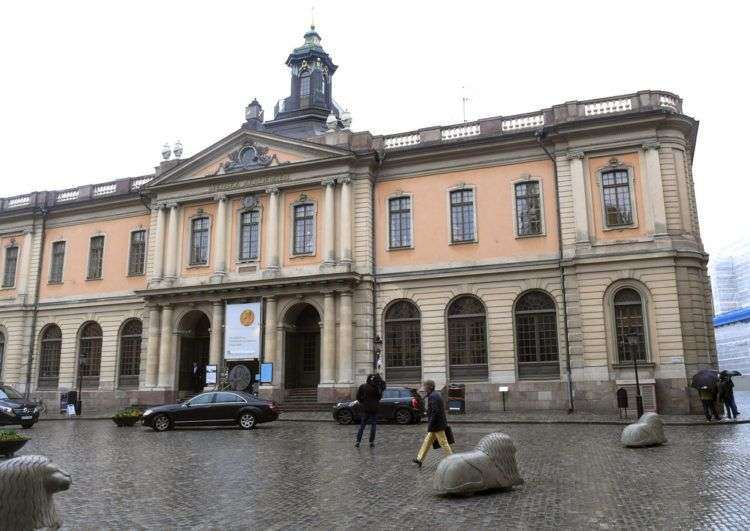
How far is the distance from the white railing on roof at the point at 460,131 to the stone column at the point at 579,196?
182 inches

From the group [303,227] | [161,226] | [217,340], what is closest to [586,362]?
[303,227]

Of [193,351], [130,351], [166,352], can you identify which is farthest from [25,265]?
[166,352]

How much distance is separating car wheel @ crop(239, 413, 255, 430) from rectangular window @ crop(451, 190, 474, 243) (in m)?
12.5

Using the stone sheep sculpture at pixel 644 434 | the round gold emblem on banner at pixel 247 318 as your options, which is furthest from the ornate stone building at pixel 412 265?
the stone sheep sculpture at pixel 644 434

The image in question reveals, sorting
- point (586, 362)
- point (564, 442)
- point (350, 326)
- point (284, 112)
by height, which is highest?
point (284, 112)

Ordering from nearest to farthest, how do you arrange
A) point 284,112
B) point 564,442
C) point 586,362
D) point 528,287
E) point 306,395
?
point 564,442 → point 586,362 → point 528,287 → point 306,395 → point 284,112

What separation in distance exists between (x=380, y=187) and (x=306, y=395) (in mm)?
10457

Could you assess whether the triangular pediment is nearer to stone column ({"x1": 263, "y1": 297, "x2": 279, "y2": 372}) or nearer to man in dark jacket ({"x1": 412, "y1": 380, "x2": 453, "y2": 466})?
stone column ({"x1": 263, "y1": 297, "x2": 279, "y2": 372})

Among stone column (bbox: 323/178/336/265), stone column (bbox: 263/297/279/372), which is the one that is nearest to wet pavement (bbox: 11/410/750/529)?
stone column (bbox: 263/297/279/372)

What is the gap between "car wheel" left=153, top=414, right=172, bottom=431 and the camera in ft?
68.7

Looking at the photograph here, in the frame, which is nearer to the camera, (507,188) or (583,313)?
(583,313)

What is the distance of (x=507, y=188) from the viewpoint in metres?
28.0

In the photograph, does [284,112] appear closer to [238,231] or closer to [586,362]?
[238,231]

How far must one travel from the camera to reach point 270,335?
95.1 ft
